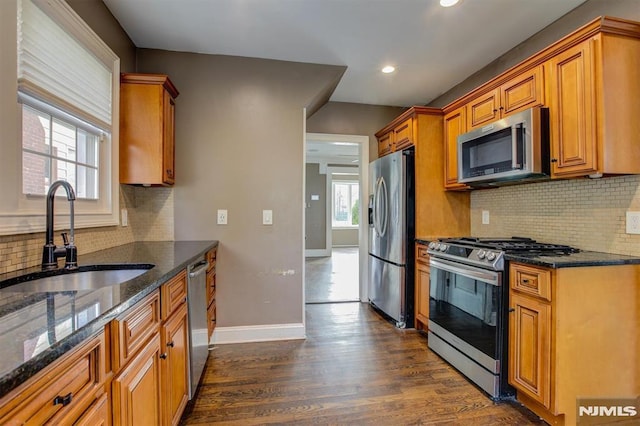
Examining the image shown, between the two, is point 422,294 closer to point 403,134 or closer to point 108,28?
point 403,134

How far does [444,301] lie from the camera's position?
246cm

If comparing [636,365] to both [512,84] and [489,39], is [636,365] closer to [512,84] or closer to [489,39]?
[512,84]

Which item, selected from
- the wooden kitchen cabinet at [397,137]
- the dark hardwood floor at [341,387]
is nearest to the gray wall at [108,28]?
the dark hardwood floor at [341,387]

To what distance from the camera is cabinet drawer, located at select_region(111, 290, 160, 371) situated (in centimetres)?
98

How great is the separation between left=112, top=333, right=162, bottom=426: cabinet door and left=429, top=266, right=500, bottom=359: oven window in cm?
189

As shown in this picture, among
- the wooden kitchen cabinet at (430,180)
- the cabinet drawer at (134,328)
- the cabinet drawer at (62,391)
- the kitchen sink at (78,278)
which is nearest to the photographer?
the cabinet drawer at (62,391)

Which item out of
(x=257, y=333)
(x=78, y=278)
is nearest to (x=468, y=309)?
(x=257, y=333)

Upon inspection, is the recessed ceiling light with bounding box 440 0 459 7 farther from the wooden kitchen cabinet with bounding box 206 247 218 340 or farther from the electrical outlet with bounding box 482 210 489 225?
the wooden kitchen cabinet with bounding box 206 247 218 340

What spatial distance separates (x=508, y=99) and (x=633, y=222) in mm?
1090

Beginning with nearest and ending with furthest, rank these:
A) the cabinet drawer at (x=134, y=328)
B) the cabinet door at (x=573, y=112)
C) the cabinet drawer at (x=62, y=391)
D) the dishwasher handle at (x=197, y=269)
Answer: the cabinet drawer at (x=62, y=391) < the cabinet drawer at (x=134, y=328) < the cabinet door at (x=573, y=112) < the dishwasher handle at (x=197, y=269)

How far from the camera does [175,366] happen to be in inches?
61.2

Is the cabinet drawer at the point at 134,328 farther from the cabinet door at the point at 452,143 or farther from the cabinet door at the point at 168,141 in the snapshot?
the cabinet door at the point at 452,143

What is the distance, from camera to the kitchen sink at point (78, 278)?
127 centimetres

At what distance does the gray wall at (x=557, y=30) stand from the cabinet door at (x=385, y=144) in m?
0.86
